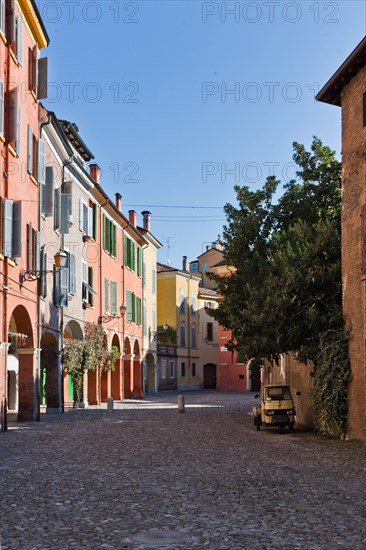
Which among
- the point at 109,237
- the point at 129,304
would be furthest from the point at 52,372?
the point at 129,304

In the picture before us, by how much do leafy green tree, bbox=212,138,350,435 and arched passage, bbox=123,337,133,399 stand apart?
17.9m

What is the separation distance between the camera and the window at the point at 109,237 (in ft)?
124

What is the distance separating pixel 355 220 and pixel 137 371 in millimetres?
30481

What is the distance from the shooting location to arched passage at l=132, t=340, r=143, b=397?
46.2 meters

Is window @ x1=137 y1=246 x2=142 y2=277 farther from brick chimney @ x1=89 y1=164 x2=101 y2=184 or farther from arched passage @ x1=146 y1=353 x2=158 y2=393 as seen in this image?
brick chimney @ x1=89 y1=164 x2=101 y2=184

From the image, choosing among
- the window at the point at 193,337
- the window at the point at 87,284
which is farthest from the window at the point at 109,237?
the window at the point at 193,337

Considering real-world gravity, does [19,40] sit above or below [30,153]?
above

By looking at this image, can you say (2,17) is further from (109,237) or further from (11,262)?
(109,237)

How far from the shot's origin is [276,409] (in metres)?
21.5

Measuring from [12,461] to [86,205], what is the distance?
2035 cm

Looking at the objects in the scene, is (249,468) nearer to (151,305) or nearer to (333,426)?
(333,426)

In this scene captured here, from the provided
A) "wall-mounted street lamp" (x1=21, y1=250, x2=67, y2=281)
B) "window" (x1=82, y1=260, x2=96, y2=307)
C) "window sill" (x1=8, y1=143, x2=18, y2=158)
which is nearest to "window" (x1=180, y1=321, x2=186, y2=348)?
"window" (x1=82, y1=260, x2=96, y2=307)

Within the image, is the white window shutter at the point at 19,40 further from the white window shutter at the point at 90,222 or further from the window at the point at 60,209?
the white window shutter at the point at 90,222

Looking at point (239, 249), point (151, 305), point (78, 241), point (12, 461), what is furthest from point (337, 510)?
point (151, 305)
